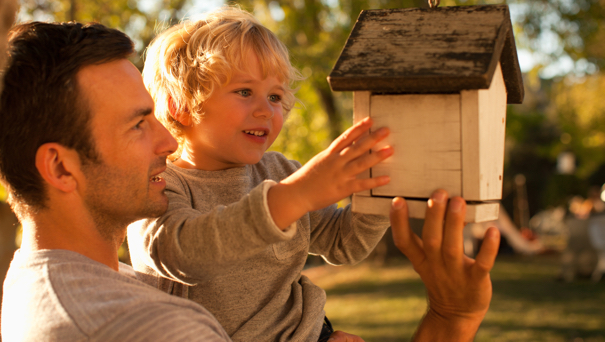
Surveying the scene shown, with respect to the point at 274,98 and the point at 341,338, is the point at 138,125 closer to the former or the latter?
the point at 274,98

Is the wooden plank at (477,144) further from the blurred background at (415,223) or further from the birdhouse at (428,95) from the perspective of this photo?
the blurred background at (415,223)

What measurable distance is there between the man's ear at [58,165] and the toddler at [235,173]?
0.98 ft

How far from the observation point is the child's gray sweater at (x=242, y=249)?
1397 millimetres

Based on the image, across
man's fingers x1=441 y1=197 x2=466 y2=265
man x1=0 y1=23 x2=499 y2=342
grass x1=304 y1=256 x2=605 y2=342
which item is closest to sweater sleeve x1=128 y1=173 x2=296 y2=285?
man x1=0 y1=23 x2=499 y2=342

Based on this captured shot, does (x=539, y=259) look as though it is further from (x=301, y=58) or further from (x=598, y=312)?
(x=301, y=58)

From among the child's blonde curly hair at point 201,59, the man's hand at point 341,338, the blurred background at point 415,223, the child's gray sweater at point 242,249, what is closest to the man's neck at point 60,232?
the child's gray sweater at point 242,249

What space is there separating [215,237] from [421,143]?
654mm

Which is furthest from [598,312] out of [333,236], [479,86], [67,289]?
[67,289]

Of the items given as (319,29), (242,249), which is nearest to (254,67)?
(242,249)

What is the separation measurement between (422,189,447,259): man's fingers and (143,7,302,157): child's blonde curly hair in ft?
3.02

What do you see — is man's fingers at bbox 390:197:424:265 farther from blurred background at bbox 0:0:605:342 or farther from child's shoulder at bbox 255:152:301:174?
blurred background at bbox 0:0:605:342

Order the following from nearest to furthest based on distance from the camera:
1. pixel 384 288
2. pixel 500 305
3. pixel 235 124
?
1. pixel 235 124
2. pixel 500 305
3. pixel 384 288

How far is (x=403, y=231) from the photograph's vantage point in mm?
1459

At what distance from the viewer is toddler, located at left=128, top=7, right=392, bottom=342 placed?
1.83m
